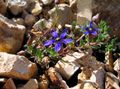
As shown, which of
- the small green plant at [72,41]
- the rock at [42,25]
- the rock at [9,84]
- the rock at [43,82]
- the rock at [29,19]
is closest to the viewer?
the rock at [9,84]

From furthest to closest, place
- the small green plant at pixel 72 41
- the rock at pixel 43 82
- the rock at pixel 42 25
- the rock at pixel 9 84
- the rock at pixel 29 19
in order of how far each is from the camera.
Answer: the rock at pixel 29 19, the rock at pixel 42 25, the small green plant at pixel 72 41, the rock at pixel 43 82, the rock at pixel 9 84

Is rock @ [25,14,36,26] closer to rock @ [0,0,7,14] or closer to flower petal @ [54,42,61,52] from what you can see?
rock @ [0,0,7,14]

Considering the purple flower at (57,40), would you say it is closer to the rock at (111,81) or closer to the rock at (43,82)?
the rock at (43,82)

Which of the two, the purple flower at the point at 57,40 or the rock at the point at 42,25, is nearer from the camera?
the purple flower at the point at 57,40

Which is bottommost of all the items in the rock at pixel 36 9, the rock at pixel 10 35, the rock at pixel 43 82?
the rock at pixel 43 82

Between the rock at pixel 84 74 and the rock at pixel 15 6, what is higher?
the rock at pixel 15 6

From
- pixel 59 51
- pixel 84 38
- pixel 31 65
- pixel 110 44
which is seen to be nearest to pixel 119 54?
pixel 110 44

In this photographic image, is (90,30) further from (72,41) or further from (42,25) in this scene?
(42,25)

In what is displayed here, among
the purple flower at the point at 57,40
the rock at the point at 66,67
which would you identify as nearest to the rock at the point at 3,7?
the purple flower at the point at 57,40

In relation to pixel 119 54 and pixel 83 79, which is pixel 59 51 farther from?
pixel 119 54
